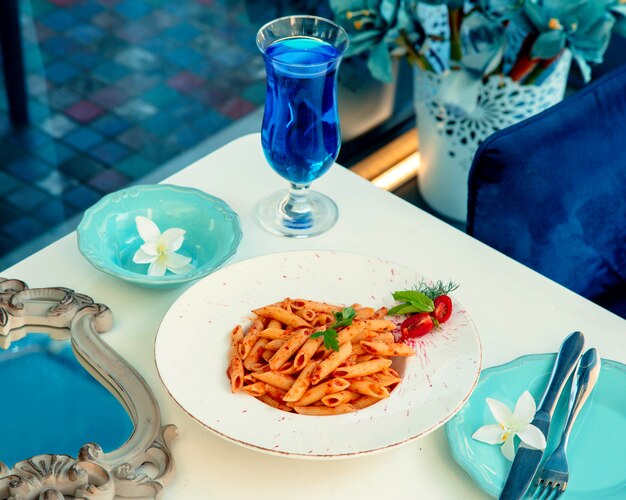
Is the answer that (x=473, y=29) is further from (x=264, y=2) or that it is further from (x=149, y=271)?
(x=149, y=271)

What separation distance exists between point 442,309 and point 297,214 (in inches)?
11.5

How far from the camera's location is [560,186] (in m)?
1.28

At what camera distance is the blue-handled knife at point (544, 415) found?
2.85 ft

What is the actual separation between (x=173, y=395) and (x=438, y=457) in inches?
10.6

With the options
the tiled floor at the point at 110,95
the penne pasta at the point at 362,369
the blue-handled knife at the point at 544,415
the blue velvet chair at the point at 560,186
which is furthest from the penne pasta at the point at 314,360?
the tiled floor at the point at 110,95

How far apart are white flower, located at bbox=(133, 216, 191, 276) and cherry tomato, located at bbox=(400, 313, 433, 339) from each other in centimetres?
29

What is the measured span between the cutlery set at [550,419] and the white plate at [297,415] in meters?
0.08

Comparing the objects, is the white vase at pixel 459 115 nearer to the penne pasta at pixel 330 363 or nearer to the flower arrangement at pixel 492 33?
the flower arrangement at pixel 492 33

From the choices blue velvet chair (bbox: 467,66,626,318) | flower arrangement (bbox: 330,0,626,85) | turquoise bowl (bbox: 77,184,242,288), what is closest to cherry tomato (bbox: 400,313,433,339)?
turquoise bowl (bbox: 77,184,242,288)

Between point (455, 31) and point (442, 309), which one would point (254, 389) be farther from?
point (455, 31)

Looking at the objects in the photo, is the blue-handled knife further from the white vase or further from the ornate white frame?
the white vase

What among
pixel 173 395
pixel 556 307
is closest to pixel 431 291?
pixel 556 307

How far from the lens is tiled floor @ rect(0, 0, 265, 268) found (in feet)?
6.44

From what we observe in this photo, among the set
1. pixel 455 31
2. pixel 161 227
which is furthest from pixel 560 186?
pixel 455 31
